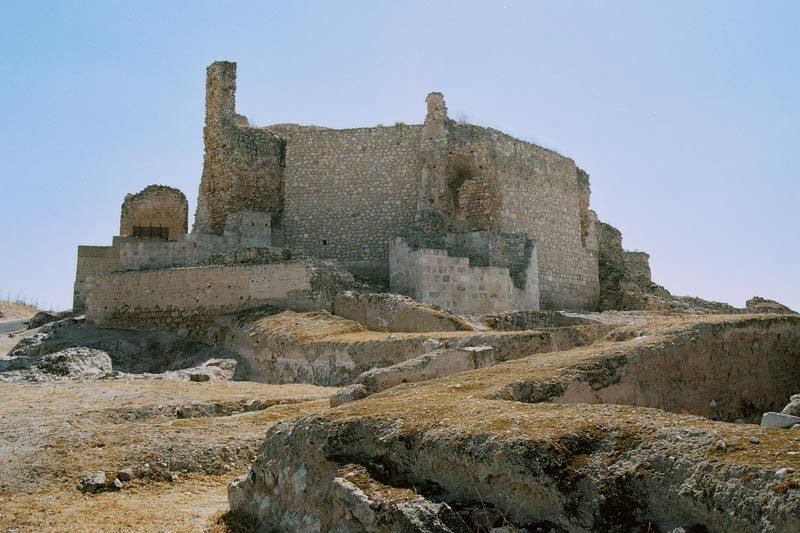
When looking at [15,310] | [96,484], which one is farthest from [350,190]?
[96,484]

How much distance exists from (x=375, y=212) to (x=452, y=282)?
5273mm

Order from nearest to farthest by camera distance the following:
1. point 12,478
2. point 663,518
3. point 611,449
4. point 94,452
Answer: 1. point 663,518
2. point 611,449
3. point 12,478
4. point 94,452

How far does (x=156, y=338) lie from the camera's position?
65.6 feet

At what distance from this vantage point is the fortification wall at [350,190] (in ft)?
81.1

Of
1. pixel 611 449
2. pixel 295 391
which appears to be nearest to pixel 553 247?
pixel 295 391

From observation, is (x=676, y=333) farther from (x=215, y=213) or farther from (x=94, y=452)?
(x=215, y=213)

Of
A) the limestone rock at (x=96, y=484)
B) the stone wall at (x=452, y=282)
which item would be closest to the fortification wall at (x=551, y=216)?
the stone wall at (x=452, y=282)

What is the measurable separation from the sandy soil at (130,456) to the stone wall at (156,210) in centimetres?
1720

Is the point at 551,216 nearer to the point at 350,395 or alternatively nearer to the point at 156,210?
the point at 156,210

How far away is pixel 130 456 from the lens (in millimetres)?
8445

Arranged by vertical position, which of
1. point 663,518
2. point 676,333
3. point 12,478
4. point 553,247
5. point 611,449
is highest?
point 553,247

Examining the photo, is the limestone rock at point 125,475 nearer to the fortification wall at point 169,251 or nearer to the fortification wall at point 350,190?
the fortification wall at point 169,251

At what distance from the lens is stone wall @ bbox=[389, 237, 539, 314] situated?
797 inches

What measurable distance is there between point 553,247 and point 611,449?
21985 mm
